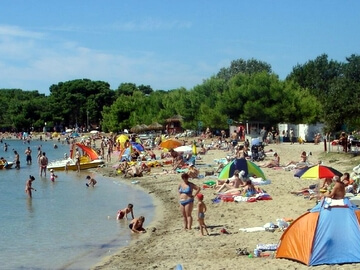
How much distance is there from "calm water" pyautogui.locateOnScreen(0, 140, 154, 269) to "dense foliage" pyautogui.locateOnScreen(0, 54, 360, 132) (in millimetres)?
11952

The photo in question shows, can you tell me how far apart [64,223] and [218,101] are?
36.8 metres

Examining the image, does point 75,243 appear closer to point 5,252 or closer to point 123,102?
point 5,252

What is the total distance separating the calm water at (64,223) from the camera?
1342cm

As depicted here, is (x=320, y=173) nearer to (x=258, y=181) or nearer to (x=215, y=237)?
(x=258, y=181)

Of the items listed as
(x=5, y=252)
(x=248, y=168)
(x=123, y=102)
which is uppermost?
(x=123, y=102)

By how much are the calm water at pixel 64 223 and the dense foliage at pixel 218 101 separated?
11952 millimetres

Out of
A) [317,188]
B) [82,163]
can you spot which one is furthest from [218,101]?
[317,188]

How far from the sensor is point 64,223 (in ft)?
58.6

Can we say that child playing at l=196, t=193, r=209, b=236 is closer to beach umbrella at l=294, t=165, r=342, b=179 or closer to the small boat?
beach umbrella at l=294, t=165, r=342, b=179

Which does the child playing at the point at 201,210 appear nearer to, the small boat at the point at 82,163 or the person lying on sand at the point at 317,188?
the person lying on sand at the point at 317,188

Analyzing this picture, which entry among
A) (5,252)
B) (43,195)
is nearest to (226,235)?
(5,252)

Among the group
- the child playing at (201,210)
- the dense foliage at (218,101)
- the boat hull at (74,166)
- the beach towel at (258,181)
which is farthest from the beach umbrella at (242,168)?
the boat hull at (74,166)

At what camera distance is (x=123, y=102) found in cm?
8175

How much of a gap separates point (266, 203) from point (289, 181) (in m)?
4.84
